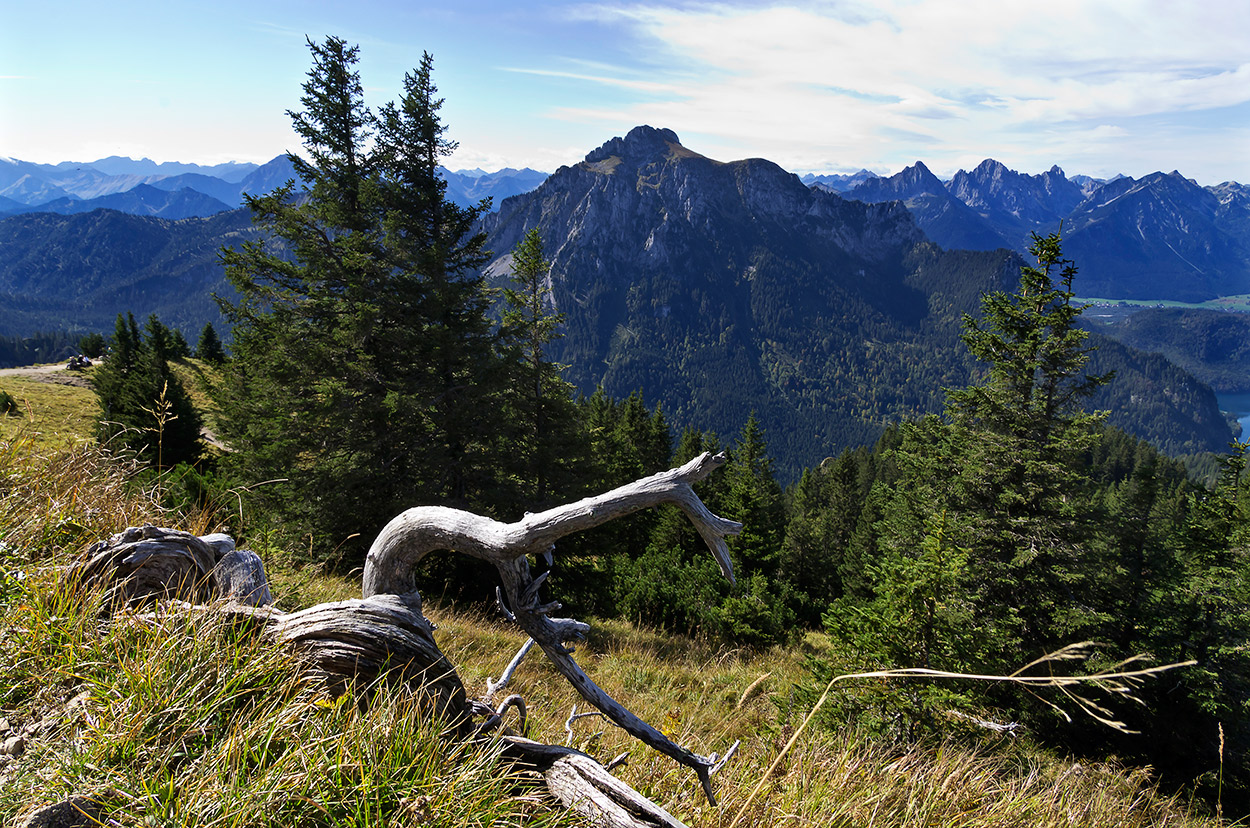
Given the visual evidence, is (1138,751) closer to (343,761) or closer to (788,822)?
(788,822)

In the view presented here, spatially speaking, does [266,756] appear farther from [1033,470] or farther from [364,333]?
[1033,470]

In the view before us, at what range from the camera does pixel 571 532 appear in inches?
109

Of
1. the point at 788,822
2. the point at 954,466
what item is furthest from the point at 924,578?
the point at 954,466

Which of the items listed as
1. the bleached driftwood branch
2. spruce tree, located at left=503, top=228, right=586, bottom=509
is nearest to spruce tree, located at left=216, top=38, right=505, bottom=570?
spruce tree, located at left=503, top=228, right=586, bottom=509

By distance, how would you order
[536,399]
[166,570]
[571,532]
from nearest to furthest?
[571,532]
[166,570]
[536,399]

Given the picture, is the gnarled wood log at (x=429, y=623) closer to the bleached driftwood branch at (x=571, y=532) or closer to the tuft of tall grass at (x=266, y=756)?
the bleached driftwood branch at (x=571, y=532)

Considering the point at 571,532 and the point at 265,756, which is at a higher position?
the point at 571,532

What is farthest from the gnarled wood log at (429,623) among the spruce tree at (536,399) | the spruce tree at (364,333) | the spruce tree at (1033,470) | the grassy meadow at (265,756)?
the spruce tree at (536,399)

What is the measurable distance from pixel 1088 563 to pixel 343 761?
654 inches

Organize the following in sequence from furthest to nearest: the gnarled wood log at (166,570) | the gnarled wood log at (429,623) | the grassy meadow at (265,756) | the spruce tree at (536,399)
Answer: the spruce tree at (536,399), the gnarled wood log at (166,570), the gnarled wood log at (429,623), the grassy meadow at (265,756)

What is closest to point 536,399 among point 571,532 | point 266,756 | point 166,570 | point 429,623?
point 166,570

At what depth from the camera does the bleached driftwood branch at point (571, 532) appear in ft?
9.26

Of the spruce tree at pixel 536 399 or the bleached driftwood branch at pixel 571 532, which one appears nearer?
the bleached driftwood branch at pixel 571 532

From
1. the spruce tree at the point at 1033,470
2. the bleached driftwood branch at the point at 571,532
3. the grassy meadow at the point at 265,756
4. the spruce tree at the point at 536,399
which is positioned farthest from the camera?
the spruce tree at the point at 536,399
